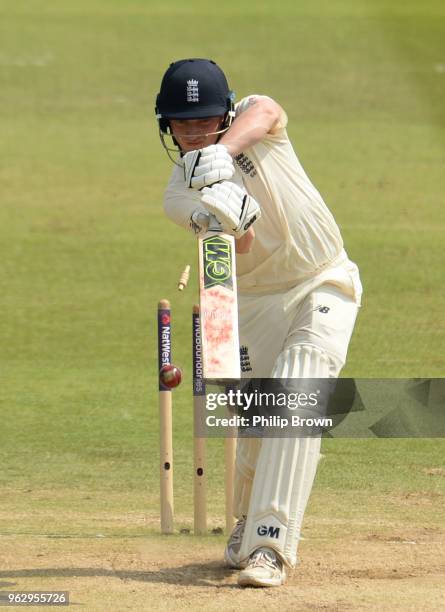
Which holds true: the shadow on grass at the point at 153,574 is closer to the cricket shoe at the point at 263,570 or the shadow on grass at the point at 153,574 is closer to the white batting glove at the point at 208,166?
the cricket shoe at the point at 263,570

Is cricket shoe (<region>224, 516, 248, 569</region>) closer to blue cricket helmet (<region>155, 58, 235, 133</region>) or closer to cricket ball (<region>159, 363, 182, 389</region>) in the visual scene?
cricket ball (<region>159, 363, 182, 389</region>)

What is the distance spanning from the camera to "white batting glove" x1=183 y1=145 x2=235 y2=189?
15.6ft

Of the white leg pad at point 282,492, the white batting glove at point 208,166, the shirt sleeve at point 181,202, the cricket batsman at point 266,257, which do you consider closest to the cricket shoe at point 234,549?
the cricket batsman at point 266,257

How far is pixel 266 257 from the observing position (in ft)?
17.0

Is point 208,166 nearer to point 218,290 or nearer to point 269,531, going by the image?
point 218,290

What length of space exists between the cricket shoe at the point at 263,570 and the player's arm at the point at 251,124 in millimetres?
1356

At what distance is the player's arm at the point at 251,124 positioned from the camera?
194 inches

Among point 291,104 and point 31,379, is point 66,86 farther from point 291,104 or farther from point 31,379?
point 31,379

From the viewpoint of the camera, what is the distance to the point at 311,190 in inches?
205

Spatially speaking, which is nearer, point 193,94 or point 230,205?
point 230,205

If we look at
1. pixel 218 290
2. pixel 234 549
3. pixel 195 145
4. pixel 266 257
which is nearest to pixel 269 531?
pixel 234 549

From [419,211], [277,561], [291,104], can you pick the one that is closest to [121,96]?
[291,104]

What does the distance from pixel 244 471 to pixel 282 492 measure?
50cm

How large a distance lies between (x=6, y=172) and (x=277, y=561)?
11.2 m
